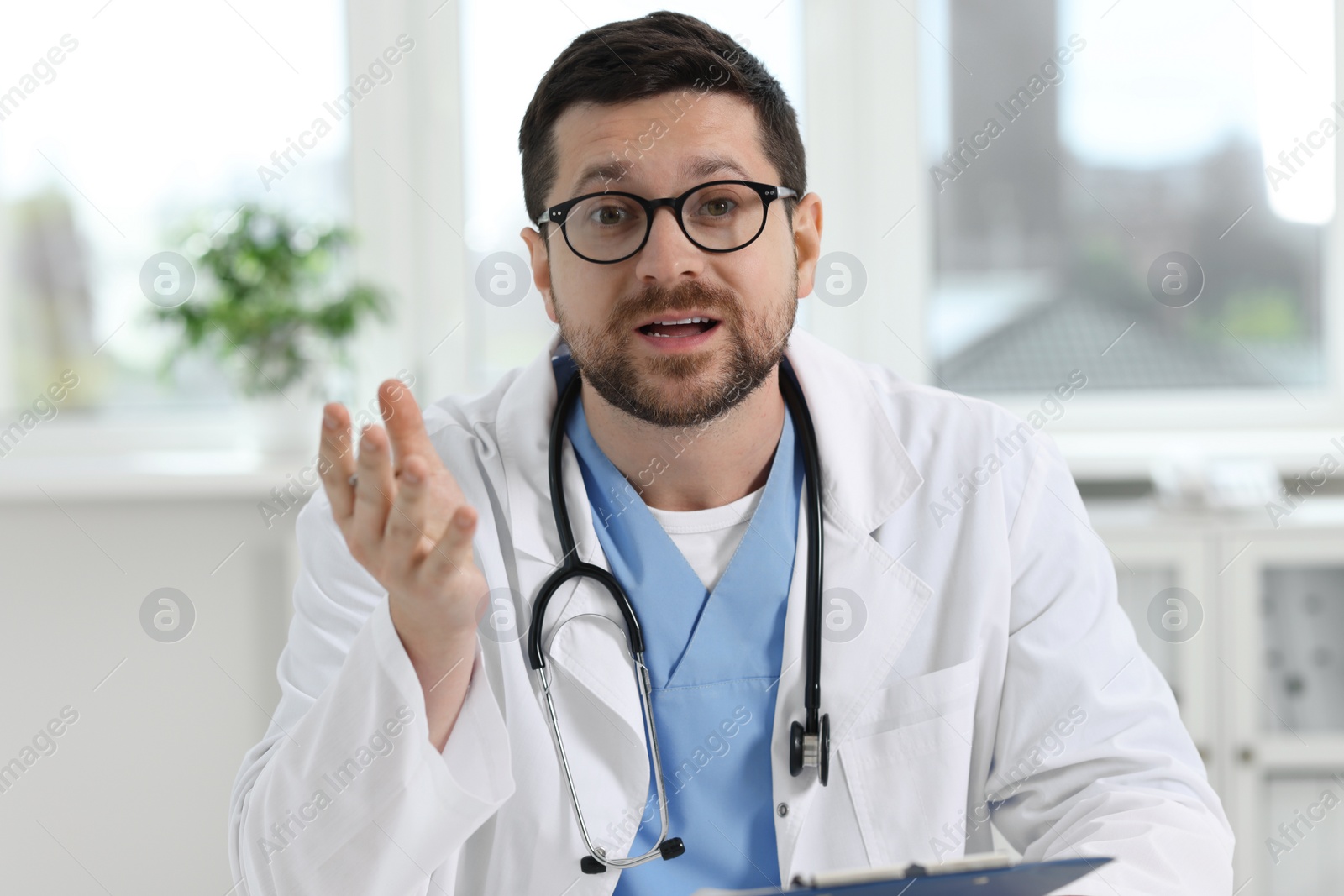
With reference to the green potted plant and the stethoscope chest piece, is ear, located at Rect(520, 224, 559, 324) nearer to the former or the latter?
the stethoscope chest piece

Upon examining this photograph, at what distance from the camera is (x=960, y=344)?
2654mm

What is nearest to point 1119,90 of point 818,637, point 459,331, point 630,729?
point 459,331

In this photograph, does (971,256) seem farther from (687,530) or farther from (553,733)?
(553,733)

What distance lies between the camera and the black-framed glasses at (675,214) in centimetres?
131

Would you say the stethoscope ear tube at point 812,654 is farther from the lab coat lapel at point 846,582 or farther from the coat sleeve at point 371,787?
the coat sleeve at point 371,787

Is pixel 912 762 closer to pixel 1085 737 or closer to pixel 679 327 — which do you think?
pixel 1085 737

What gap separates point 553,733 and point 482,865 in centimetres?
18

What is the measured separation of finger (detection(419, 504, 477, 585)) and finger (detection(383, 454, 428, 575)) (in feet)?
0.06

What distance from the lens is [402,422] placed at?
100 cm

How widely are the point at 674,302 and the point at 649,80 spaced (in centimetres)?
30

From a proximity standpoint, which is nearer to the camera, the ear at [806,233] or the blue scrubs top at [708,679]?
the blue scrubs top at [708,679]

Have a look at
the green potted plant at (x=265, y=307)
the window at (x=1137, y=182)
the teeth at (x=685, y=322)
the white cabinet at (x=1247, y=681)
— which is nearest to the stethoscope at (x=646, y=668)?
the teeth at (x=685, y=322)

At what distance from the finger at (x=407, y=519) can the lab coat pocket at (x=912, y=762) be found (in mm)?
591

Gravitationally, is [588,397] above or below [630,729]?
above
